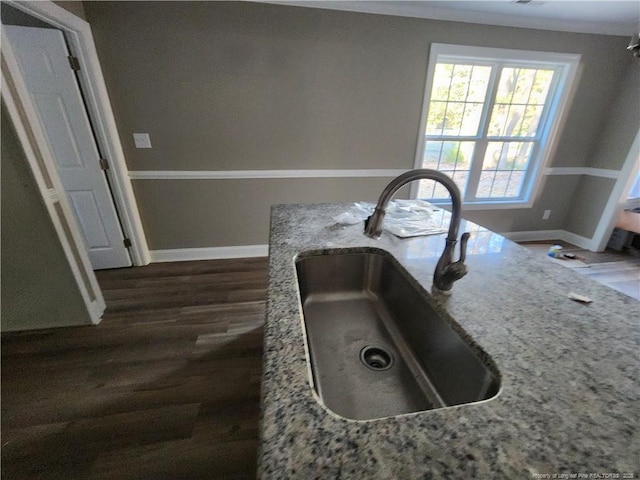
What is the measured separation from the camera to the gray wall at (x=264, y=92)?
2.04 metres

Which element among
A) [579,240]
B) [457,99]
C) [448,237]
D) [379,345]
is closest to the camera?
[448,237]

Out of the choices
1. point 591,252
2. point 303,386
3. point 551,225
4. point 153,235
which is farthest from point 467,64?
point 153,235

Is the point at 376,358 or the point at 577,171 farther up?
the point at 577,171

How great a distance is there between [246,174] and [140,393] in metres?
1.87

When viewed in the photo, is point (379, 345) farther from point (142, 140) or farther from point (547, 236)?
point (547, 236)

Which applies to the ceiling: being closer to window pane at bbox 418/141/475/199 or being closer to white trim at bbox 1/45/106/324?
window pane at bbox 418/141/475/199

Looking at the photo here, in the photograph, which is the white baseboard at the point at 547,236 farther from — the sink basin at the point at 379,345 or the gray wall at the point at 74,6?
the gray wall at the point at 74,6

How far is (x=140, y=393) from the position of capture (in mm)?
1367

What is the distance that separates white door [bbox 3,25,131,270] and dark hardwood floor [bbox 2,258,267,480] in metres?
0.62

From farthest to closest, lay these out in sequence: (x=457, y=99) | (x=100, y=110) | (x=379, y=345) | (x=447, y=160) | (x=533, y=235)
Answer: (x=533, y=235), (x=447, y=160), (x=457, y=99), (x=100, y=110), (x=379, y=345)

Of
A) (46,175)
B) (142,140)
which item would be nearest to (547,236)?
(142,140)

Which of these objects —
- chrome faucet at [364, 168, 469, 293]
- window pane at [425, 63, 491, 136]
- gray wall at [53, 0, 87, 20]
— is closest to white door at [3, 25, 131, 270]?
gray wall at [53, 0, 87, 20]

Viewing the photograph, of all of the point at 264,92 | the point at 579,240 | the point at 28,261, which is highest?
the point at 264,92

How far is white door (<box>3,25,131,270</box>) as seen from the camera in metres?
1.83
